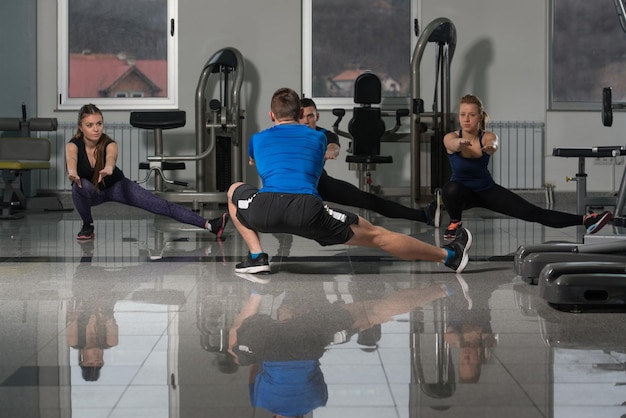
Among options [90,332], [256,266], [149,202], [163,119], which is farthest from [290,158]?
[163,119]

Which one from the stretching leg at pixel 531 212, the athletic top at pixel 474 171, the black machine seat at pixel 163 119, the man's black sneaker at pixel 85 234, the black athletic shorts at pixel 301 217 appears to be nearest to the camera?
the black athletic shorts at pixel 301 217

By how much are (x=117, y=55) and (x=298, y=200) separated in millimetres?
5640

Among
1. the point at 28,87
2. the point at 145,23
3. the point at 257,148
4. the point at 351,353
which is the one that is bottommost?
the point at 351,353

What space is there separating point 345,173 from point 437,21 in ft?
6.06

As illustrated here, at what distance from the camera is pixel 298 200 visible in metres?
4.01

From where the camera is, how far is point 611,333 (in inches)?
114

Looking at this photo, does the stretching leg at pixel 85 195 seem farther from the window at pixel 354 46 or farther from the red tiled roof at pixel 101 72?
the window at pixel 354 46

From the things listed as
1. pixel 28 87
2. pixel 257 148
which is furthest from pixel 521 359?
pixel 28 87

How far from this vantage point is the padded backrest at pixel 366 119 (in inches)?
318

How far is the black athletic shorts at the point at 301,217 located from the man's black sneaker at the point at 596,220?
1.58m

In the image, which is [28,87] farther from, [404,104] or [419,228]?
[419,228]

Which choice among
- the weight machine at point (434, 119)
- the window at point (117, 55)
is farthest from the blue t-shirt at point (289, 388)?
the window at point (117, 55)

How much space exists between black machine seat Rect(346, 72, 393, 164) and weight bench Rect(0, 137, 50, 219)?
2.66 m

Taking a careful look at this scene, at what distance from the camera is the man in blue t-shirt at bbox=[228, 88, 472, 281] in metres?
4.02
